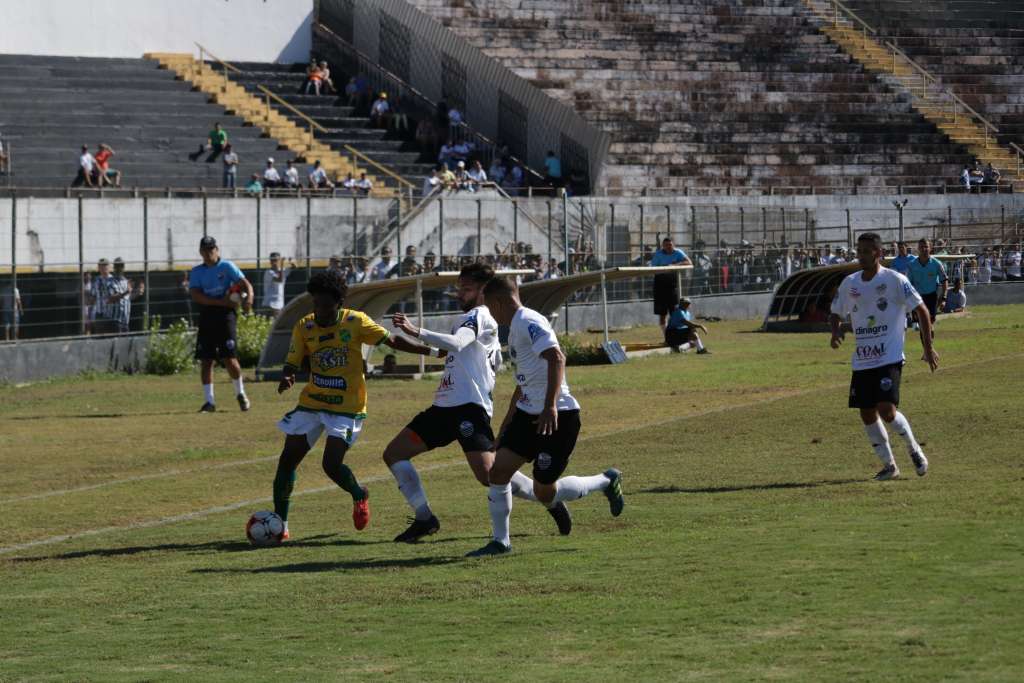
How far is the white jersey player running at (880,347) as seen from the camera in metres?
13.6

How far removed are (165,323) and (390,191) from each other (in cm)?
1413

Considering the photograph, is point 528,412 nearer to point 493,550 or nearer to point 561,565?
point 493,550

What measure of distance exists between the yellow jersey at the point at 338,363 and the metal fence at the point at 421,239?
16791mm

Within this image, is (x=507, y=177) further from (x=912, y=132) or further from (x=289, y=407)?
(x=289, y=407)

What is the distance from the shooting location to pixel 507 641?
847cm

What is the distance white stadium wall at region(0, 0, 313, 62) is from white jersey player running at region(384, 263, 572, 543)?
42.1 metres

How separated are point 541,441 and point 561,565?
2.76 feet

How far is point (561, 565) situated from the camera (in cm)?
1038

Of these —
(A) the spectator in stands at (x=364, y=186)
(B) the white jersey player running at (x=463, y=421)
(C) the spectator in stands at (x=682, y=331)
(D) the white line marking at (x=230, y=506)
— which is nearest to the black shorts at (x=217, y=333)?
(D) the white line marking at (x=230, y=506)

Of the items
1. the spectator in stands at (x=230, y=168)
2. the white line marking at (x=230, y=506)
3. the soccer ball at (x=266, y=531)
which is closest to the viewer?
the soccer ball at (x=266, y=531)

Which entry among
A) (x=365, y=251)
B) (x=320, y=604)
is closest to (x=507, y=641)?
(x=320, y=604)

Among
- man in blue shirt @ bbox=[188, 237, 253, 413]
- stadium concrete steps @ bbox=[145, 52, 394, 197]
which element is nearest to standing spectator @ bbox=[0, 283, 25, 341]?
man in blue shirt @ bbox=[188, 237, 253, 413]

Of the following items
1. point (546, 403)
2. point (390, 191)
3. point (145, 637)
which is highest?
point (390, 191)

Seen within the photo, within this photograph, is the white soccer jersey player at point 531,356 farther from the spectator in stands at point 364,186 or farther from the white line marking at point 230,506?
the spectator in stands at point 364,186
